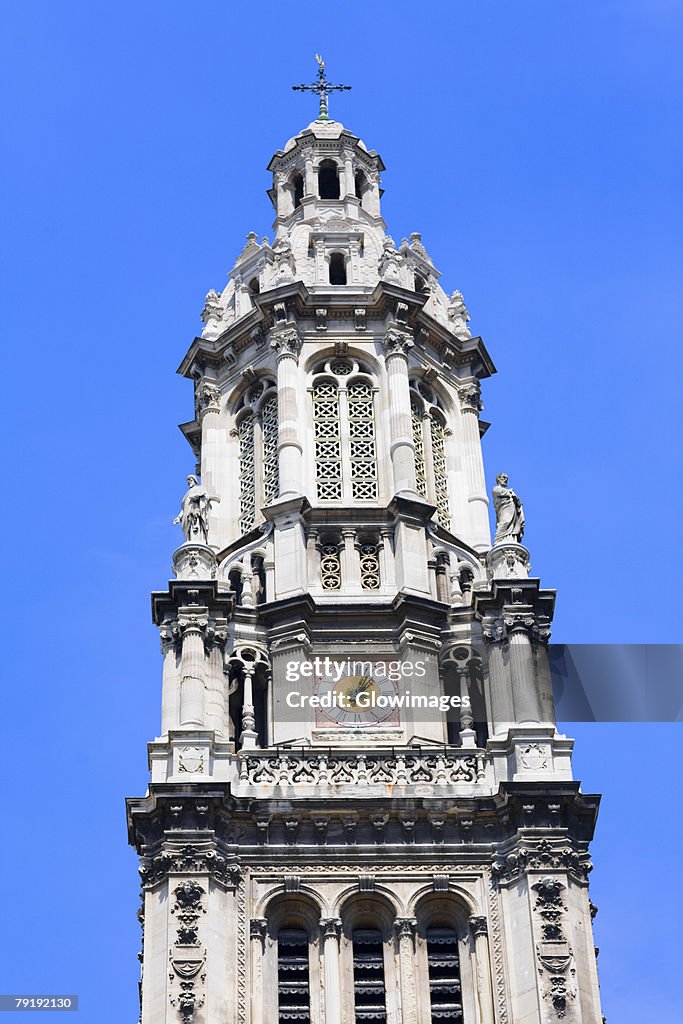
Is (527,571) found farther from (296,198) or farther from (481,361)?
(296,198)

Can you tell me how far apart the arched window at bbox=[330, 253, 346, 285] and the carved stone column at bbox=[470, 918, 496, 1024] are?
20.3m

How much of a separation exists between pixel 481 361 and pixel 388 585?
9.17 metres

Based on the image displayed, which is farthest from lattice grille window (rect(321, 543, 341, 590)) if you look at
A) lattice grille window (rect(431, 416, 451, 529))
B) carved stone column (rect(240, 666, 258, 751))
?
carved stone column (rect(240, 666, 258, 751))

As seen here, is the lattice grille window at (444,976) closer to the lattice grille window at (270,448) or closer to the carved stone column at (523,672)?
the carved stone column at (523,672)

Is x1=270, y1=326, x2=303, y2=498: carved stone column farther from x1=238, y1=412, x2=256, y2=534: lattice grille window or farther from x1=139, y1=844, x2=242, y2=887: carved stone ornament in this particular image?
x1=139, y1=844, x2=242, y2=887: carved stone ornament

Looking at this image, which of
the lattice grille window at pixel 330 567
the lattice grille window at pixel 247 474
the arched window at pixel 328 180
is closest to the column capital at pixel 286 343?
the lattice grille window at pixel 247 474

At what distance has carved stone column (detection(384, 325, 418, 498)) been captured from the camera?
58719mm

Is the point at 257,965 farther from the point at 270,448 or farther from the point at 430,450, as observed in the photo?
the point at 430,450

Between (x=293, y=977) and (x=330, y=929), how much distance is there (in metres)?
1.17

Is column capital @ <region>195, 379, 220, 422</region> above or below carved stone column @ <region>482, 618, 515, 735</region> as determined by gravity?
above

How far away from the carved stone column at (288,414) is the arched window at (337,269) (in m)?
3.09

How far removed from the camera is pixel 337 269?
213ft

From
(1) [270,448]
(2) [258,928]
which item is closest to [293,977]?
(2) [258,928]

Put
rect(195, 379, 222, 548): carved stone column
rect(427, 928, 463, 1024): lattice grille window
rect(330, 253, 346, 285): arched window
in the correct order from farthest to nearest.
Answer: rect(330, 253, 346, 285): arched window, rect(195, 379, 222, 548): carved stone column, rect(427, 928, 463, 1024): lattice grille window
